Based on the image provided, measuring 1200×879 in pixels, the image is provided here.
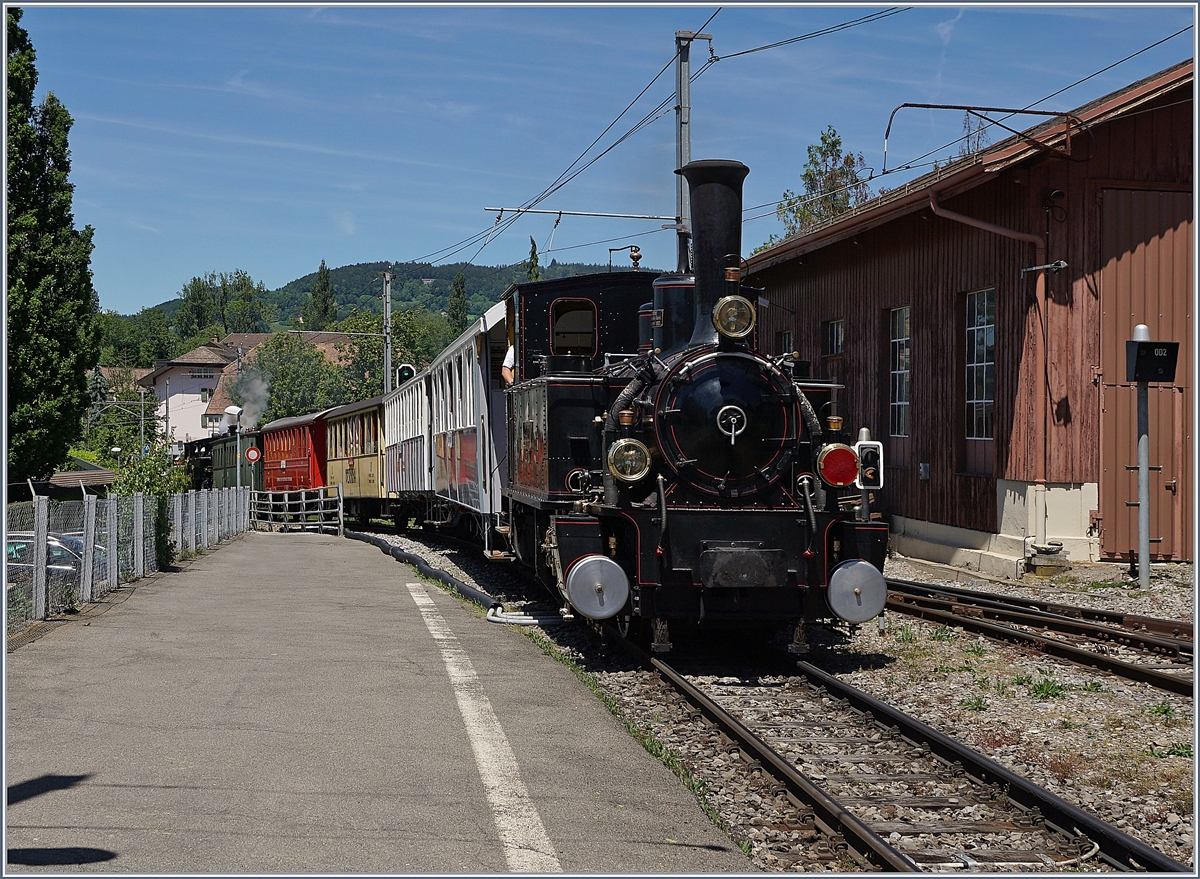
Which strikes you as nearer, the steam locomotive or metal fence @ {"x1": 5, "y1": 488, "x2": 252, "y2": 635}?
the steam locomotive

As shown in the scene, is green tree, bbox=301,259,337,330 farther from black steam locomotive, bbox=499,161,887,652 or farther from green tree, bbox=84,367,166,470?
black steam locomotive, bbox=499,161,887,652

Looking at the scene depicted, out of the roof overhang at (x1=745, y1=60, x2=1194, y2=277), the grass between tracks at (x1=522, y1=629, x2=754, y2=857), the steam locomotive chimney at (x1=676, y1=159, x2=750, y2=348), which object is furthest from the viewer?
the roof overhang at (x1=745, y1=60, x2=1194, y2=277)

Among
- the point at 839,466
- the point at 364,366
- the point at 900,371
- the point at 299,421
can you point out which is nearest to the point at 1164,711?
the point at 839,466

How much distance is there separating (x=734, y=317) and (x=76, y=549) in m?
7.01

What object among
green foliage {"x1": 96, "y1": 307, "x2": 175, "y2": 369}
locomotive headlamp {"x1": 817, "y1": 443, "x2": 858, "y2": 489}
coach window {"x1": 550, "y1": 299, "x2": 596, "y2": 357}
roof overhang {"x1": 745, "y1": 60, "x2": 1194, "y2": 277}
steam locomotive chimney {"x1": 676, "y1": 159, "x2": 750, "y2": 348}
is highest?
green foliage {"x1": 96, "y1": 307, "x2": 175, "y2": 369}

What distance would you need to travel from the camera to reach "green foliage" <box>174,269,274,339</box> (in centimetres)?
16325

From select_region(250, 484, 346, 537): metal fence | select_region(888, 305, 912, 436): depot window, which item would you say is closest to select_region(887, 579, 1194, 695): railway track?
select_region(888, 305, 912, 436): depot window

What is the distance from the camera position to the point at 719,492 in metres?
8.66

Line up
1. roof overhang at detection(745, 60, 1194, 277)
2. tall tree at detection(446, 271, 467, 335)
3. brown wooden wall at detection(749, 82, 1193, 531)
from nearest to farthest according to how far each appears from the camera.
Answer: roof overhang at detection(745, 60, 1194, 277), brown wooden wall at detection(749, 82, 1193, 531), tall tree at detection(446, 271, 467, 335)

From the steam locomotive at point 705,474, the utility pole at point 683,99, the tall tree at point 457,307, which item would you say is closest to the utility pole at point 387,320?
the utility pole at point 683,99

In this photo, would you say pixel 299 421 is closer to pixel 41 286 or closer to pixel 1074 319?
pixel 41 286

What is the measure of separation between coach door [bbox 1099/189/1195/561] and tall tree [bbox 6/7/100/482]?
20.2m

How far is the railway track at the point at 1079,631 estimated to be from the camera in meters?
8.77

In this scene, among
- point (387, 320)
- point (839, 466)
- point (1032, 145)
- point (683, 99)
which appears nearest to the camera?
point (839, 466)
